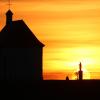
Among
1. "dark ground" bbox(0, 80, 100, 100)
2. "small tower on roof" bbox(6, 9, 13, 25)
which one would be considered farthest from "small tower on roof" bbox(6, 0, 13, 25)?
"dark ground" bbox(0, 80, 100, 100)

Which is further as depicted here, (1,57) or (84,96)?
(1,57)

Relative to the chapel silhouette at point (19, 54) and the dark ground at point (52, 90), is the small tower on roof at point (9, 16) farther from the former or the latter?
the dark ground at point (52, 90)

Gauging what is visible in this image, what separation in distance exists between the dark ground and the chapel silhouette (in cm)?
1840

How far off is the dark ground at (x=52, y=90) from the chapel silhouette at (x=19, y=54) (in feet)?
60.4

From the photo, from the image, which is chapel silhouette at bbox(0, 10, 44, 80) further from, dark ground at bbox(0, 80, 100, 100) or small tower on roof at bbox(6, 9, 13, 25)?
dark ground at bbox(0, 80, 100, 100)

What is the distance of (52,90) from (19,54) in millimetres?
20916

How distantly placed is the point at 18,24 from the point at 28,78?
6.41m

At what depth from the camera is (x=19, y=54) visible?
93125mm

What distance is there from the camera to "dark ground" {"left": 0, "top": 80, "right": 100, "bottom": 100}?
235 ft

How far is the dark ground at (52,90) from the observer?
235 feet

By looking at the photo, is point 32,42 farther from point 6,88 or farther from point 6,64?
point 6,88

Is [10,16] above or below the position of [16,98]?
above

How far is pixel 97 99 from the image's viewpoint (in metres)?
71.8

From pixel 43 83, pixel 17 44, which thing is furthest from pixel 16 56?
pixel 43 83
